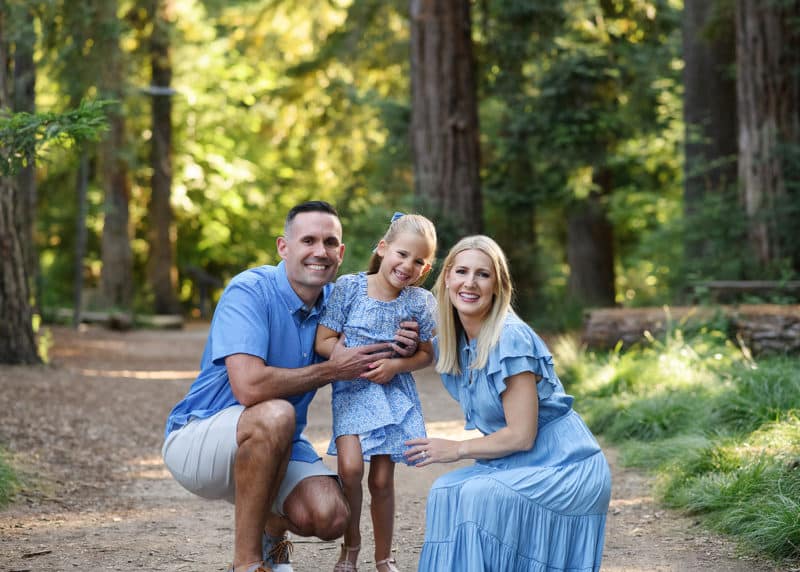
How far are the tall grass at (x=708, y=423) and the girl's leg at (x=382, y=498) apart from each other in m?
1.70

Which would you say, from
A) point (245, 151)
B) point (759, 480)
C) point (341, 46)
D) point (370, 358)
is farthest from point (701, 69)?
point (245, 151)

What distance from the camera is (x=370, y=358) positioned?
4.29m

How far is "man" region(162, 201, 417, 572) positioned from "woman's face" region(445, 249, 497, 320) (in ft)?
1.46

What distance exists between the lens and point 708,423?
705cm

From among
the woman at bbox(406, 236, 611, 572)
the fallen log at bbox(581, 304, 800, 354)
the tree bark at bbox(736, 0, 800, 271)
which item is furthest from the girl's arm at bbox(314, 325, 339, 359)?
the tree bark at bbox(736, 0, 800, 271)

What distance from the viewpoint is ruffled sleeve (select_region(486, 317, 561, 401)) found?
3.82 meters

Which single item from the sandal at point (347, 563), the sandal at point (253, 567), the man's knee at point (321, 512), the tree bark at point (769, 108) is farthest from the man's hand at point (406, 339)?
the tree bark at point (769, 108)

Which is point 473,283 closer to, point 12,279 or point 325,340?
point 325,340

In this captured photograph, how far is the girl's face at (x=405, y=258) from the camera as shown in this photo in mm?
4387

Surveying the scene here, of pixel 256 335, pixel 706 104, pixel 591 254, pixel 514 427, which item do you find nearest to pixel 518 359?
pixel 514 427

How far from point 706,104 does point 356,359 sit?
13.2m

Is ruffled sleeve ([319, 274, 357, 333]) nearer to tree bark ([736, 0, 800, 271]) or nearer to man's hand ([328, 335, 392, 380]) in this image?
man's hand ([328, 335, 392, 380])

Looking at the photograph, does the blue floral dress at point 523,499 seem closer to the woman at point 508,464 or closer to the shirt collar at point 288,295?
the woman at point 508,464

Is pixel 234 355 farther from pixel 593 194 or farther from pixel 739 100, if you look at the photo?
pixel 593 194
